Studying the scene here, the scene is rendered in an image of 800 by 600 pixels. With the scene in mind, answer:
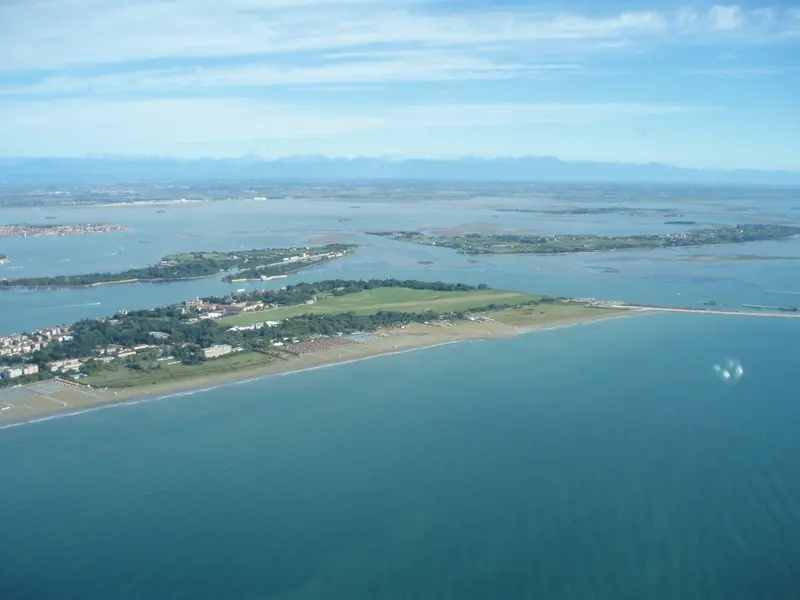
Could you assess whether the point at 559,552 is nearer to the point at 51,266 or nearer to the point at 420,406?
the point at 420,406

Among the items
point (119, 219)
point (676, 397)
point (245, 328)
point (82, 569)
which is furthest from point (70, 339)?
point (119, 219)

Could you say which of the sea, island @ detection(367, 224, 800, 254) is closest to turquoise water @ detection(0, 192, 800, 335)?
island @ detection(367, 224, 800, 254)

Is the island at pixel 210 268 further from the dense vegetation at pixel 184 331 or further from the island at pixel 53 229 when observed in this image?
the island at pixel 53 229

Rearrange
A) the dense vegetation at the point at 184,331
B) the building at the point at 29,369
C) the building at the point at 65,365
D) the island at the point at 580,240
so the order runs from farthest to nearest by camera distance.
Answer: the island at the point at 580,240
the dense vegetation at the point at 184,331
the building at the point at 65,365
the building at the point at 29,369

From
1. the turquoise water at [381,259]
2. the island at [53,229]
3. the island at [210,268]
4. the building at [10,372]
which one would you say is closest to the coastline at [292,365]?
the building at [10,372]

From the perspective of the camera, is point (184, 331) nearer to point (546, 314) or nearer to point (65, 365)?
point (65, 365)

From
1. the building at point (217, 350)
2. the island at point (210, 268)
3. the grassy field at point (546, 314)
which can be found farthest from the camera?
the island at point (210, 268)

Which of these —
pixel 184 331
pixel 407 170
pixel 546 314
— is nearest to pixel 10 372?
pixel 184 331
